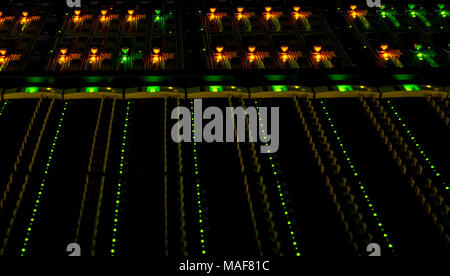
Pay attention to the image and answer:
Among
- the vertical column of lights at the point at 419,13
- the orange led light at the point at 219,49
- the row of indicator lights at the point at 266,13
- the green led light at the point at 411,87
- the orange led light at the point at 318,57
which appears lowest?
the green led light at the point at 411,87

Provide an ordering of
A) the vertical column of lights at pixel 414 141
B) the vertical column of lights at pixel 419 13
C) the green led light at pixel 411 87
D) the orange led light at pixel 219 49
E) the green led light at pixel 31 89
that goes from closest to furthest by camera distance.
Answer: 1. the vertical column of lights at pixel 414 141
2. the green led light at pixel 31 89
3. the green led light at pixel 411 87
4. the orange led light at pixel 219 49
5. the vertical column of lights at pixel 419 13

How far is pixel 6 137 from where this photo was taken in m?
3.84

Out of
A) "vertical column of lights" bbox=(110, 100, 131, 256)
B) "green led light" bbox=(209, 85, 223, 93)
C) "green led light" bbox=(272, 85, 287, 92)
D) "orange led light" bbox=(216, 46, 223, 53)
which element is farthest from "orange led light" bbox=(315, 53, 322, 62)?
"vertical column of lights" bbox=(110, 100, 131, 256)

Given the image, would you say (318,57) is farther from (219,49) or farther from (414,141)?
(414,141)

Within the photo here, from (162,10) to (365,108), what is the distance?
3.04 meters

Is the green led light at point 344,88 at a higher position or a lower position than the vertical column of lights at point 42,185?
higher

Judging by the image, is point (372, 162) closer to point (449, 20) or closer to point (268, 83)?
point (268, 83)

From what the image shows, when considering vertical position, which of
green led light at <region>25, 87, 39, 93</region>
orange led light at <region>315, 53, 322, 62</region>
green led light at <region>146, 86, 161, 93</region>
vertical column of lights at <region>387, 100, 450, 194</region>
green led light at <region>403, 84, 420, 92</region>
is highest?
orange led light at <region>315, 53, 322, 62</region>

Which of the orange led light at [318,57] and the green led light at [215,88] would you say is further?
the orange led light at [318,57]

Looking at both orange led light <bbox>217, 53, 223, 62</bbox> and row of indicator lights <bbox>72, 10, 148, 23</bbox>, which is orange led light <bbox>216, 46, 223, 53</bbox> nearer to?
orange led light <bbox>217, 53, 223, 62</bbox>

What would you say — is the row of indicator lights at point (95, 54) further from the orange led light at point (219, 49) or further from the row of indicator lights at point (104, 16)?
the row of indicator lights at point (104, 16)

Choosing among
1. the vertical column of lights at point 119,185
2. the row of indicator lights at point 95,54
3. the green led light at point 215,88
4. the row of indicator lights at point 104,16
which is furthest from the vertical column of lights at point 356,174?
the row of indicator lights at point 104,16

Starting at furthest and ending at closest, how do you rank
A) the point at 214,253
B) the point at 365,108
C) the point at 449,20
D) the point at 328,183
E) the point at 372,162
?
the point at 449,20 < the point at 365,108 < the point at 372,162 < the point at 328,183 < the point at 214,253

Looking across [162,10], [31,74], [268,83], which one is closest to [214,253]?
[268,83]
